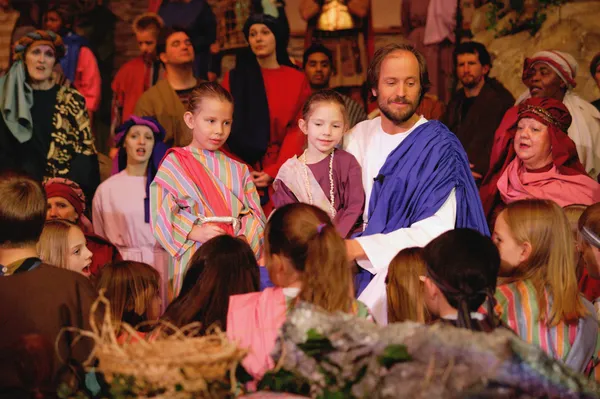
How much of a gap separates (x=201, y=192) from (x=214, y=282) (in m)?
1.01

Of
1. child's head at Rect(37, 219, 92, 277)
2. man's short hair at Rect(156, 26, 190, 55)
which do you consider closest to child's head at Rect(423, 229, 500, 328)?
child's head at Rect(37, 219, 92, 277)

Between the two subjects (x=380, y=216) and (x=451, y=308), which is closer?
(x=451, y=308)

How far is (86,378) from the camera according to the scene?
3.38 m

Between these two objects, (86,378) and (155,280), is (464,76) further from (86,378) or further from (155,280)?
(86,378)

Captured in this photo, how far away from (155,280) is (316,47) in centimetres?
367

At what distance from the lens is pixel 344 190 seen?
4.48 meters

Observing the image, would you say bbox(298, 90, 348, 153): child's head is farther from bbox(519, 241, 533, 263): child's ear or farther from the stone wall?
the stone wall

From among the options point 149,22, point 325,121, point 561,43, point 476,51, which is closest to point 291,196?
point 325,121

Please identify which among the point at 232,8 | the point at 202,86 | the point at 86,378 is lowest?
the point at 86,378

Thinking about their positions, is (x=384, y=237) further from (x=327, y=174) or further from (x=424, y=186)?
(x=327, y=174)

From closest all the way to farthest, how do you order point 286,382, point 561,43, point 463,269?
1. point 286,382
2. point 463,269
3. point 561,43

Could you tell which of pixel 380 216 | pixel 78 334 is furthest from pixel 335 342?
pixel 380 216

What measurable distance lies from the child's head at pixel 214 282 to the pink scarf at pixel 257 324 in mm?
350

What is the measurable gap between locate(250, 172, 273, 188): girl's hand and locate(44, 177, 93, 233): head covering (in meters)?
1.22
